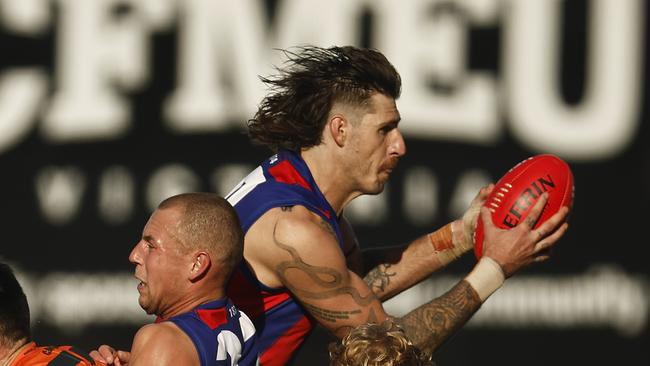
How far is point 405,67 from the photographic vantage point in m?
7.62

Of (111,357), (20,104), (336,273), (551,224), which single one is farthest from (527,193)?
(20,104)

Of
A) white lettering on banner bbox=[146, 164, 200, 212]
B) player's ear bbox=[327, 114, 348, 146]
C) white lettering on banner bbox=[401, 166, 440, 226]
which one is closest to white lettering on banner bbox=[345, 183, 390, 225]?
white lettering on banner bbox=[401, 166, 440, 226]

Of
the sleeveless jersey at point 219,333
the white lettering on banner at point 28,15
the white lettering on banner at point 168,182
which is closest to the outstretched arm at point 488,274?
the sleeveless jersey at point 219,333

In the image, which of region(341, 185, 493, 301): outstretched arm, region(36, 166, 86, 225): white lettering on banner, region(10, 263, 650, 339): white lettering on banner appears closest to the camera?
region(341, 185, 493, 301): outstretched arm

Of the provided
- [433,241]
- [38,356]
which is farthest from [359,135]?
[38,356]

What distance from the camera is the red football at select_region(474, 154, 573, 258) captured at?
5.02 meters

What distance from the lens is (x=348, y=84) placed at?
17.2 ft

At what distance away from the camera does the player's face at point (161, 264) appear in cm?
413

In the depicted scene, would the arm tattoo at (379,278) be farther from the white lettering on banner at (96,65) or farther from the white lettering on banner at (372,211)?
the white lettering on banner at (96,65)

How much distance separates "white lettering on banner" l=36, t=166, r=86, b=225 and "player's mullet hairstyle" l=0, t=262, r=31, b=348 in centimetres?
382

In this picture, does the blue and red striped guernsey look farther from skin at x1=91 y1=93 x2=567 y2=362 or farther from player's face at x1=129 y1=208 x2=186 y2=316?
player's face at x1=129 y1=208 x2=186 y2=316

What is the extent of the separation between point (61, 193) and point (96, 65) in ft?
2.79

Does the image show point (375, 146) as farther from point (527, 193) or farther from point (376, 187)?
point (527, 193)

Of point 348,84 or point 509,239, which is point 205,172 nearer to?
point 348,84
